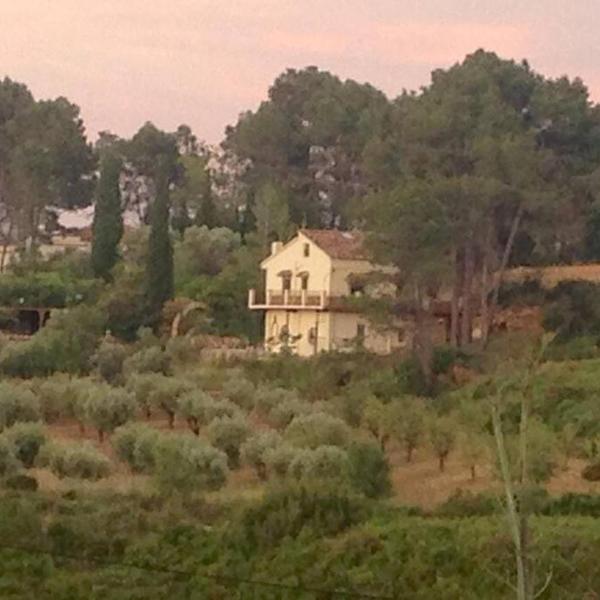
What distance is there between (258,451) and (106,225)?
22389 millimetres

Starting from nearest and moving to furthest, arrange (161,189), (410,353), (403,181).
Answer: (410,353)
(403,181)
(161,189)

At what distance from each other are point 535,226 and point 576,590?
21668 millimetres

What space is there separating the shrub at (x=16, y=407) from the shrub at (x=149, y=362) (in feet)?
18.2

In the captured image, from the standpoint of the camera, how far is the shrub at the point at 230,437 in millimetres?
23422

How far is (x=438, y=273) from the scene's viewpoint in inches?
1334

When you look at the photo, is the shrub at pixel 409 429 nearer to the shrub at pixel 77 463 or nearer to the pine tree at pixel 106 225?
the shrub at pixel 77 463

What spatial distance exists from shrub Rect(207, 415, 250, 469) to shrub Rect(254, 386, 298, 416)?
4.62 meters

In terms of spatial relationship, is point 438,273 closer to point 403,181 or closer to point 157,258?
point 403,181

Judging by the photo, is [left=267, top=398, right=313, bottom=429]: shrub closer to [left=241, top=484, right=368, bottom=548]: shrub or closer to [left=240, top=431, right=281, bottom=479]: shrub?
[left=240, top=431, right=281, bottom=479]: shrub

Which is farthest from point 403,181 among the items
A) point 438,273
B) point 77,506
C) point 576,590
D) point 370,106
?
point 576,590

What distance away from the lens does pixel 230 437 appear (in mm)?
23578

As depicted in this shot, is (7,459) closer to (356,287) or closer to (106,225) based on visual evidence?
(356,287)

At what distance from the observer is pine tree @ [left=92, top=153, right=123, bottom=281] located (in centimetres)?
4403

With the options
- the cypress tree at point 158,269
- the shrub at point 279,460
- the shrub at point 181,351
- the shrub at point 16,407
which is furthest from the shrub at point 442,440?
the cypress tree at point 158,269
